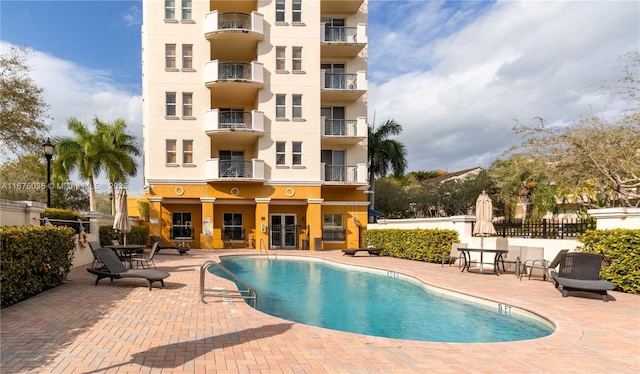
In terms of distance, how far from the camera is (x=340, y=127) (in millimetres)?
25703

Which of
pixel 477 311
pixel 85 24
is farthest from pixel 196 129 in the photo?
pixel 477 311

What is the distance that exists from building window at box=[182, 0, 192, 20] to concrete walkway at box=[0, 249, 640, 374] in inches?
831

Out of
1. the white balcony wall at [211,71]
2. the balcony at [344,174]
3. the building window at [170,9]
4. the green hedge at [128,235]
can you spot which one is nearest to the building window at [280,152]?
the balcony at [344,174]

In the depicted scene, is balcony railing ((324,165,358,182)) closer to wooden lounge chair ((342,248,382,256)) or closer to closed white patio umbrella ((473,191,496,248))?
wooden lounge chair ((342,248,382,256))

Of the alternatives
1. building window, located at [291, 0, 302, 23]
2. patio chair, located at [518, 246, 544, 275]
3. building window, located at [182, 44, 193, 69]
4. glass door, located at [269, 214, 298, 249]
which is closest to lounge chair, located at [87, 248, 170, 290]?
patio chair, located at [518, 246, 544, 275]

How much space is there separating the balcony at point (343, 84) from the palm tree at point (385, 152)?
8193 mm

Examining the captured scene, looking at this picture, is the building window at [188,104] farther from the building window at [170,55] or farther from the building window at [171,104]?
Answer: the building window at [170,55]

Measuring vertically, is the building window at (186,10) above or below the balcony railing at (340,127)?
above

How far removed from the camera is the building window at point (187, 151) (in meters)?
23.9

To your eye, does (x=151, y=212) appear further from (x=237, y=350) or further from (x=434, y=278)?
(x=237, y=350)

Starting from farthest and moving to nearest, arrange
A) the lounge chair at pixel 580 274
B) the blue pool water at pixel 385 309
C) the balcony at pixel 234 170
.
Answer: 1. the balcony at pixel 234 170
2. the lounge chair at pixel 580 274
3. the blue pool water at pixel 385 309

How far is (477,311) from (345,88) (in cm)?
1958

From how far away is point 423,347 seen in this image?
536 cm

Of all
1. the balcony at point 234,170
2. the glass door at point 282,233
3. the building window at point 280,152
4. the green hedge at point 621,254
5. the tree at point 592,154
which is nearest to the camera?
the green hedge at point 621,254
